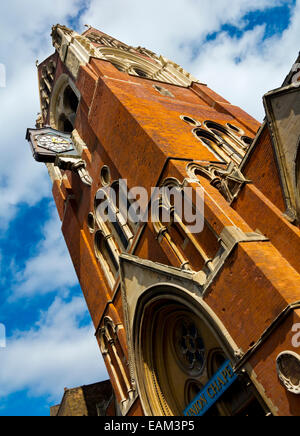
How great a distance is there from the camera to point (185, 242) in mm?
9930

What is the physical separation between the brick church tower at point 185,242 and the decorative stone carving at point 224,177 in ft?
0.13

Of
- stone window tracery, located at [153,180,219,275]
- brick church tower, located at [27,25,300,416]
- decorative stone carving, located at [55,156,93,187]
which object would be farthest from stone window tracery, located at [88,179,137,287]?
stone window tracery, located at [153,180,219,275]

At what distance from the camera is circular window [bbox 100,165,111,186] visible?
1470cm

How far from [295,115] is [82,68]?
11.9 m

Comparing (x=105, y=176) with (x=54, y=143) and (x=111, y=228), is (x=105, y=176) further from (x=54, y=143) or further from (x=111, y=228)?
(x=54, y=143)

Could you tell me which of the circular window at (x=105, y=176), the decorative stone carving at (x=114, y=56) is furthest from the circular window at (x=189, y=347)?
the decorative stone carving at (x=114, y=56)

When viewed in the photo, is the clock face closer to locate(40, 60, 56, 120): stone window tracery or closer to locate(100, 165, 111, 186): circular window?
locate(100, 165, 111, 186): circular window

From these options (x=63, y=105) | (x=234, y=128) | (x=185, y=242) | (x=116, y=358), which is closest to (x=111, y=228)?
(x=116, y=358)

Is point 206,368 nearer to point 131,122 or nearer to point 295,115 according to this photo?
point 295,115

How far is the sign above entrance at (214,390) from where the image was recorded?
27.7 ft

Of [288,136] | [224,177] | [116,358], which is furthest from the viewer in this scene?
[116,358]

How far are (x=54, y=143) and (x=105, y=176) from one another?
4.01m

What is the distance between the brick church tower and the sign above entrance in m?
0.04
